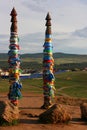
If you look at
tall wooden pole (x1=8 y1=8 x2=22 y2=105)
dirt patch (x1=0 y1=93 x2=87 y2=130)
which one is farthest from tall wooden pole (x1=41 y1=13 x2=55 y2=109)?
tall wooden pole (x1=8 y1=8 x2=22 y2=105)

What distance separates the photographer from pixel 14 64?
127ft

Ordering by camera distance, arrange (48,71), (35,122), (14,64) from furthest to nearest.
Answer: (48,71), (14,64), (35,122)

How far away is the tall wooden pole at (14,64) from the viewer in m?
38.2

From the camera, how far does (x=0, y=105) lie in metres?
32.0

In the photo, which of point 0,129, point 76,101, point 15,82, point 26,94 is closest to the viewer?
point 0,129

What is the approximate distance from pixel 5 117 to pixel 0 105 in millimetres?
1736

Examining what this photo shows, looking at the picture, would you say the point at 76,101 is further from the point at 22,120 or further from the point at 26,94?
the point at 22,120

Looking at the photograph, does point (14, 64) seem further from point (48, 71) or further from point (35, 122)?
point (35, 122)

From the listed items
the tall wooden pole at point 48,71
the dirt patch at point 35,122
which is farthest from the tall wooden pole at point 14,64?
the tall wooden pole at point 48,71

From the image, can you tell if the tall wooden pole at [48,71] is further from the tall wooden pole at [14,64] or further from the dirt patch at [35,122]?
the tall wooden pole at [14,64]

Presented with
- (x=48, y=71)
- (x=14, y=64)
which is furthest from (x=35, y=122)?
(x=48, y=71)

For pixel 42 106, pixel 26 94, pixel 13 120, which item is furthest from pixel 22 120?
pixel 26 94

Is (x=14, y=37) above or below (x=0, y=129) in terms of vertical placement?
above

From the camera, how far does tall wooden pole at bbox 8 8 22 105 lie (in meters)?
38.2
